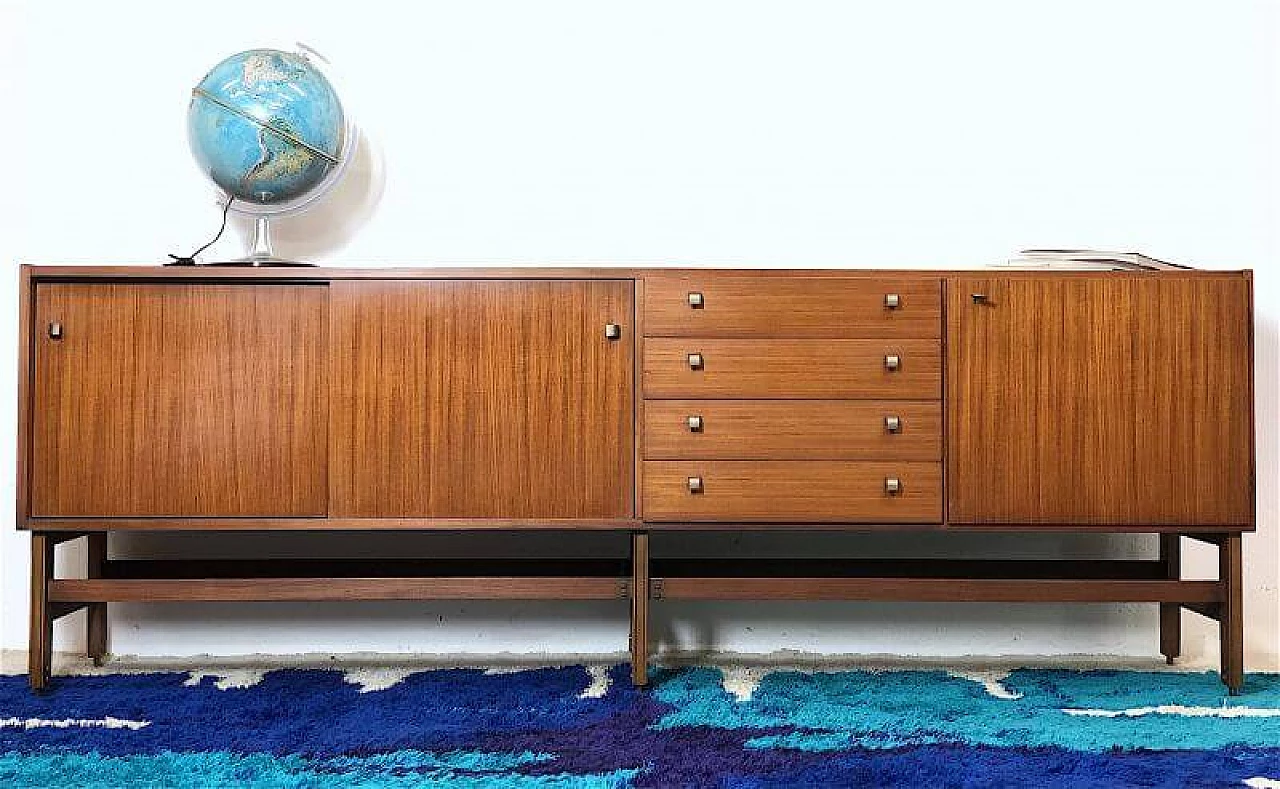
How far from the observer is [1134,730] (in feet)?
7.00

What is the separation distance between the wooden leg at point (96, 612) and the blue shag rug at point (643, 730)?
9.0 inches

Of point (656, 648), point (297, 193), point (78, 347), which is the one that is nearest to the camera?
point (78, 347)

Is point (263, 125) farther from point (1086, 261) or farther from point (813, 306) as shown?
point (1086, 261)

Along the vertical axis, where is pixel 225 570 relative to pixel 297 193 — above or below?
below

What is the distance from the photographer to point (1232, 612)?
242 cm

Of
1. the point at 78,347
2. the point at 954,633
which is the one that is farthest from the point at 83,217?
the point at 954,633

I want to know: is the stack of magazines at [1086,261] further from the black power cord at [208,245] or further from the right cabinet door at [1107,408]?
the black power cord at [208,245]

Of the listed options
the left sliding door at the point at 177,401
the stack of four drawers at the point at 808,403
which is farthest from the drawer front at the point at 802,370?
the left sliding door at the point at 177,401

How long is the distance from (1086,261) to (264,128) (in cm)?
177

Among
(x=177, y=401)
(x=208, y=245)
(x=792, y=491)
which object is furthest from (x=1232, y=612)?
(x=208, y=245)

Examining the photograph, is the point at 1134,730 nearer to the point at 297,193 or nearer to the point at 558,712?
the point at 558,712

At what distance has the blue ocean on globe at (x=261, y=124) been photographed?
2496mm

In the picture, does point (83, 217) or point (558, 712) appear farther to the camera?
point (83, 217)

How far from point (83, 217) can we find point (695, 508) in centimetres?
167
